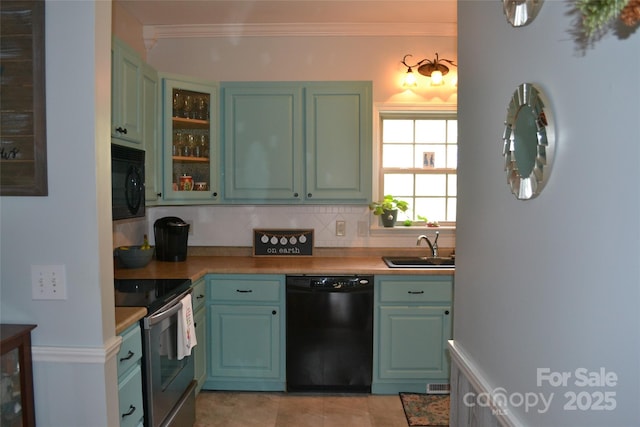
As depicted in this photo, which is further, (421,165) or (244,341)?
(421,165)

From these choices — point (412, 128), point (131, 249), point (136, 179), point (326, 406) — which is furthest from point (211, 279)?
point (412, 128)

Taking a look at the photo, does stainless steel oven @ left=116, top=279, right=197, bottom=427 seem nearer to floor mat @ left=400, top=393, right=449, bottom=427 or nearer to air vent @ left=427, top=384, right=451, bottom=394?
floor mat @ left=400, top=393, right=449, bottom=427

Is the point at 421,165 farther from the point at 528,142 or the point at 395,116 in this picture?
the point at 528,142

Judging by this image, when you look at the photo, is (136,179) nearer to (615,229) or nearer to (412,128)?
(412,128)

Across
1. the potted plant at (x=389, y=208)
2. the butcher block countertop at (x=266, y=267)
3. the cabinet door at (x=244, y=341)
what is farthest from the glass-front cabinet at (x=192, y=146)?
the potted plant at (x=389, y=208)

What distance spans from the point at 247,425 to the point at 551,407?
2.24m

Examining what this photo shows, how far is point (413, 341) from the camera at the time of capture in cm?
314

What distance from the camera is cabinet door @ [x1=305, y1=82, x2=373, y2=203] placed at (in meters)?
3.35

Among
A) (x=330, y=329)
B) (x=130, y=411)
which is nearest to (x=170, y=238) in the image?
(x=330, y=329)

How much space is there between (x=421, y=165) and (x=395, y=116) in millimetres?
469

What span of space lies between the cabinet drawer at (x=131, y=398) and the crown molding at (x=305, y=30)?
271 cm

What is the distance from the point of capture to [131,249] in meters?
3.04

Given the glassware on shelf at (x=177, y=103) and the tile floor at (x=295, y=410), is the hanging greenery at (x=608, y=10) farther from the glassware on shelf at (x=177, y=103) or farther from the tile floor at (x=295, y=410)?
the glassware on shelf at (x=177, y=103)

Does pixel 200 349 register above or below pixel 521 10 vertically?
below
